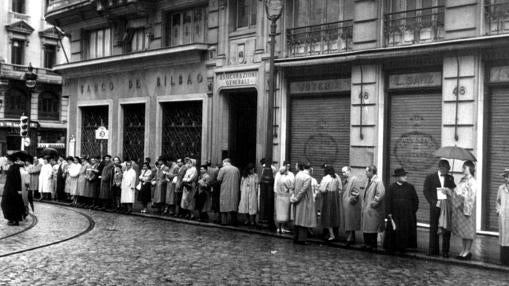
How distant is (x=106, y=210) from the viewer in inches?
848

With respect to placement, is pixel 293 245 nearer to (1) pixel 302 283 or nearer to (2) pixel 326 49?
(1) pixel 302 283

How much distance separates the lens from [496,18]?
1555cm

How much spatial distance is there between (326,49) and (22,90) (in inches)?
1458

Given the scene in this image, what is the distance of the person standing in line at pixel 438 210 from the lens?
12.6 metres

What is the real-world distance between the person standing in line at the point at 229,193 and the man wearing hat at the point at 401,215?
17.2 feet

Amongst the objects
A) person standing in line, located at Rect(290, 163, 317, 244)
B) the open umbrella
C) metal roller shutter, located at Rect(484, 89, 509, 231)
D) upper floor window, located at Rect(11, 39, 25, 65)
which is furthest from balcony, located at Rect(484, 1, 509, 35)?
upper floor window, located at Rect(11, 39, 25, 65)

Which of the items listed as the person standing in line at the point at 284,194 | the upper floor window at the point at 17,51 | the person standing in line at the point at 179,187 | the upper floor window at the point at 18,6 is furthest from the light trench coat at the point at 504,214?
the upper floor window at the point at 18,6

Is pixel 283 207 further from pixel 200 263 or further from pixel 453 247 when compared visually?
pixel 200 263

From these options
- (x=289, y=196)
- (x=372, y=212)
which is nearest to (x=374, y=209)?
(x=372, y=212)

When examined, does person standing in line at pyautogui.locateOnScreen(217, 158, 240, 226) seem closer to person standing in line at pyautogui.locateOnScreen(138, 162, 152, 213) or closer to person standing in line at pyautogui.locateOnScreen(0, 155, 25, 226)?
person standing in line at pyautogui.locateOnScreen(138, 162, 152, 213)

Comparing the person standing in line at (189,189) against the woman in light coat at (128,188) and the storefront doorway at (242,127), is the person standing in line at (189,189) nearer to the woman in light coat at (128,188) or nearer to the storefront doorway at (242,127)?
the woman in light coat at (128,188)

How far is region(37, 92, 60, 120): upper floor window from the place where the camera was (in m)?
52.7

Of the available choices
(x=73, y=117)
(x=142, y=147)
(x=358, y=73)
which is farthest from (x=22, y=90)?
(x=358, y=73)

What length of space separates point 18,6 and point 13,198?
124 ft
